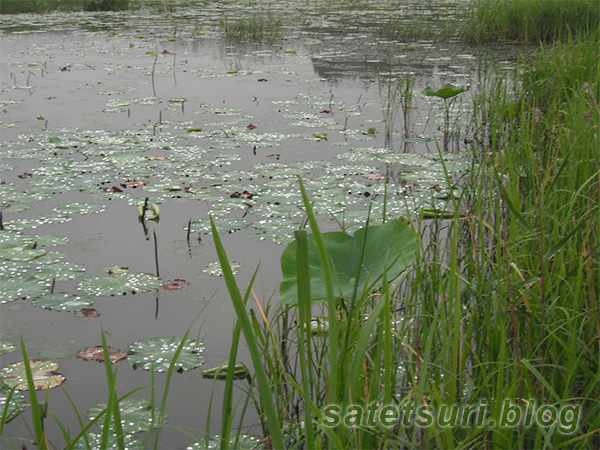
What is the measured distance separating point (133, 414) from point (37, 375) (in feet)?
1.16

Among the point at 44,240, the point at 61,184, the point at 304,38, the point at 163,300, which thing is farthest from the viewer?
the point at 304,38

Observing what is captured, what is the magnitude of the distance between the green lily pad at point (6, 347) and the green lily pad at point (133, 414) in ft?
1.35

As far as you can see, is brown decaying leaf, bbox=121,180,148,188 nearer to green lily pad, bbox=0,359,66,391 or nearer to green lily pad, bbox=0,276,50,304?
green lily pad, bbox=0,276,50,304

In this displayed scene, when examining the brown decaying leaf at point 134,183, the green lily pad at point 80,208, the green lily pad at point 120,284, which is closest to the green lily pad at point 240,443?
the green lily pad at point 120,284

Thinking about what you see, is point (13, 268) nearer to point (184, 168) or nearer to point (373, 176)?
point (184, 168)

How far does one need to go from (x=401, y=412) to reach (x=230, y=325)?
2.91 ft

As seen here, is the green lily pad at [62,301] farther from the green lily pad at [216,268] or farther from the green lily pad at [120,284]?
the green lily pad at [216,268]

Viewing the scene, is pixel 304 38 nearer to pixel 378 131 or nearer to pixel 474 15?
pixel 474 15

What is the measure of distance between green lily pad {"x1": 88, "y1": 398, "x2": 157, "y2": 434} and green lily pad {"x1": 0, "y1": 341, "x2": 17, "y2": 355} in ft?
1.35

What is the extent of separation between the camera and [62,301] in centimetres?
211

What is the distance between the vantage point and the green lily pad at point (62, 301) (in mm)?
2078

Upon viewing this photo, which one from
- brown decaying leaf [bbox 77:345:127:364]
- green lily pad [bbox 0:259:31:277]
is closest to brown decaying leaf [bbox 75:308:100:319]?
brown decaying leaf [bbox 77:345:127:364]

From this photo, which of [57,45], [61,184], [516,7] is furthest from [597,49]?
[57,45]

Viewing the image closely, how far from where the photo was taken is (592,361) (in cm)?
131
